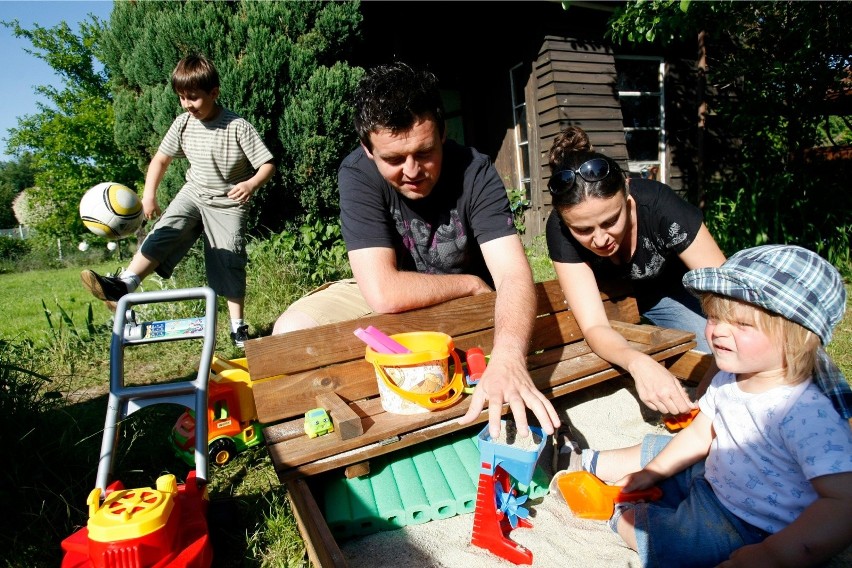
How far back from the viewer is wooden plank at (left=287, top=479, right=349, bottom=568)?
4.70 ft

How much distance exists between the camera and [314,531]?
154 cm

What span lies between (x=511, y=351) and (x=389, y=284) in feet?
2.21

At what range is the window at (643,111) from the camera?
8023 millimetres

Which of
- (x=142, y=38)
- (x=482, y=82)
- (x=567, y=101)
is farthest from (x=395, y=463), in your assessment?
(x=482, y=82)

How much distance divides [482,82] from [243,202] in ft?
19.3

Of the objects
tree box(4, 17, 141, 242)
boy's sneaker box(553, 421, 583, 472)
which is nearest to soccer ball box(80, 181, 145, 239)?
boy's sneaker box(553, 421, 583, 472)

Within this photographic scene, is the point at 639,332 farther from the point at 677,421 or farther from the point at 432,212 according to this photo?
the point at 432,212

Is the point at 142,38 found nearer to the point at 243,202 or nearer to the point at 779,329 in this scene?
the point at 243,202

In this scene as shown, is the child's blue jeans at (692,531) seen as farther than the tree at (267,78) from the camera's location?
No

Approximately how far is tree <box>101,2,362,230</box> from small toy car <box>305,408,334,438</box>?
420 cm

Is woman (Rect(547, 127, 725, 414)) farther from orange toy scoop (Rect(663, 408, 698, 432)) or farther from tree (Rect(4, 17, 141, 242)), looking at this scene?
tree (Rect(4, 17, 141, 242))

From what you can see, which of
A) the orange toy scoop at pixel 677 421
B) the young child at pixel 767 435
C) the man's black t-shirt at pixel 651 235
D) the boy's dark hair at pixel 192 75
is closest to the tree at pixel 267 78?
the boy's dark hair at pixel 192 75

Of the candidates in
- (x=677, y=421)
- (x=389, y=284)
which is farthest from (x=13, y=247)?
(x=677, y=421)

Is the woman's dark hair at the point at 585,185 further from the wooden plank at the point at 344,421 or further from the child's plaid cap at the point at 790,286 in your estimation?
the wooden plank at the point at 344,421
